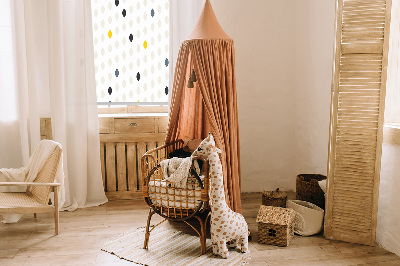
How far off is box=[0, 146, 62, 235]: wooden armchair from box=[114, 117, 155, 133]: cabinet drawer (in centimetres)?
87

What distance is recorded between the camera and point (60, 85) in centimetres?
348

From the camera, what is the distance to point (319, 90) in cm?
359

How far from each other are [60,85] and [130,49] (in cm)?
88

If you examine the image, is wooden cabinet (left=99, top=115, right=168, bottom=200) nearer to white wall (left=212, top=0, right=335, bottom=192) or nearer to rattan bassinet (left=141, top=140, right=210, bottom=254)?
white wall (left=212, top=0, right=335, bottom=192)

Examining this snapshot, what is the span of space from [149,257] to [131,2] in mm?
2707

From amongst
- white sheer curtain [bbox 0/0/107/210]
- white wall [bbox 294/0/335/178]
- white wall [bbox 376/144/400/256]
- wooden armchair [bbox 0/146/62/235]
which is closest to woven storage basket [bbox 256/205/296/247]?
white wall [bbox 376/144/400/256]

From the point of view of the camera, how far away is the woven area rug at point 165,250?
98.4 inches

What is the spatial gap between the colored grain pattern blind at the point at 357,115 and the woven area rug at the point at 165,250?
898 millimetres

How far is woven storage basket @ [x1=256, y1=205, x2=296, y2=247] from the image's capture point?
275 centimetres

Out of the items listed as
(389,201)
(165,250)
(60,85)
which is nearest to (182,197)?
(165,250)

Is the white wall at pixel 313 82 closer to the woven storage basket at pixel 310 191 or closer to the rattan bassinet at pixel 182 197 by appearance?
the woven storage basket at pixel 310 191

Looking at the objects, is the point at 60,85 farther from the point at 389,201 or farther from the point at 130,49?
the point at 389,201

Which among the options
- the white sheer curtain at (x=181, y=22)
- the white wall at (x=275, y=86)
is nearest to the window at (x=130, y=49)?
the white sheer curtain at (x=181, y=22)

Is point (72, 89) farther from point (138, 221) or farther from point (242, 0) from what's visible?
point (242, 0)
